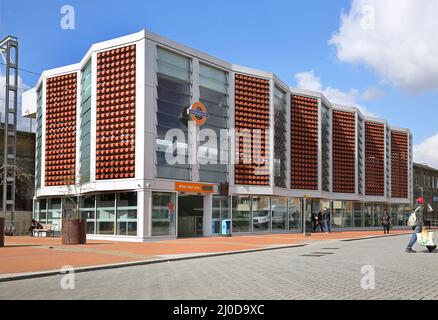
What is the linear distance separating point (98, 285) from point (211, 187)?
2091 cm

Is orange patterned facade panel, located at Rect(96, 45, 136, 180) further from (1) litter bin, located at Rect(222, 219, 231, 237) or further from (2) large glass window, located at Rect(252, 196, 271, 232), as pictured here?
(2) large glass window, located at Rect(252, 196, 271, 232)

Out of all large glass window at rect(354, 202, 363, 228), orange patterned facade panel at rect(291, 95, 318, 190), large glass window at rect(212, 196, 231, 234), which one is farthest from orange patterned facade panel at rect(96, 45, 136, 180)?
large glass window at rect(354, 202, 363, 228)

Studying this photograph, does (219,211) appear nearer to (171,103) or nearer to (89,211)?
(171,103)

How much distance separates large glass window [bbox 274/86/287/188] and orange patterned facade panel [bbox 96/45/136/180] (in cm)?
1245

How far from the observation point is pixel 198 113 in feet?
102

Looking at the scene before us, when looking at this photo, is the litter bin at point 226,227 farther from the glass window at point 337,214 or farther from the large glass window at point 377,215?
the large glass window at point 377,215

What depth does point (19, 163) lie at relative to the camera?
38.5m

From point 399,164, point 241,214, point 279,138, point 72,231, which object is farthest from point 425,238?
point 399,164

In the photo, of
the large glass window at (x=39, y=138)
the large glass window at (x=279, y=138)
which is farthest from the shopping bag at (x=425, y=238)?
the large glass window at (x=39, y=138)

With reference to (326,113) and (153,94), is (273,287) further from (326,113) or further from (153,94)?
(326,113)

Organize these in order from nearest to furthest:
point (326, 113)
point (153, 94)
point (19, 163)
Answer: point (153, 94) < point (19, 163) < point (326, 113)

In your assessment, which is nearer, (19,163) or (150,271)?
(150,271)

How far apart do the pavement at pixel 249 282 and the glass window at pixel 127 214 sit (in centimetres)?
1241

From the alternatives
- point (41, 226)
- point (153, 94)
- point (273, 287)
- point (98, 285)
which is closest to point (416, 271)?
point (273, 287)
